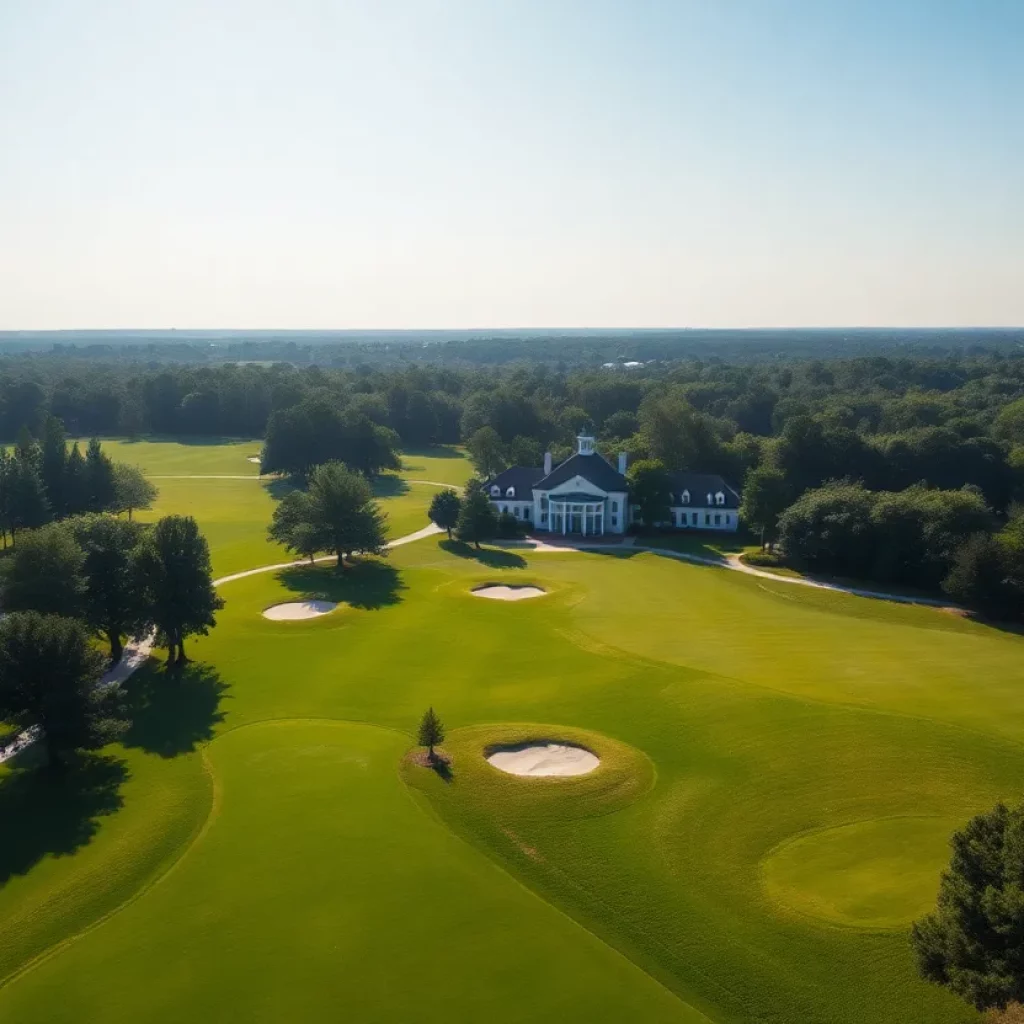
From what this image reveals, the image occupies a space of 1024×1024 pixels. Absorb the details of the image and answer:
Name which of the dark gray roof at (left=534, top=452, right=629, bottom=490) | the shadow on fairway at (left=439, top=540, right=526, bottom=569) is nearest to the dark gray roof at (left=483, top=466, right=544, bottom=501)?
the dark gray roof at (left=534, top=452, right=629, bottom=490)

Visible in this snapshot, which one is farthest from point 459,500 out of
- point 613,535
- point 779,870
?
point 779,870

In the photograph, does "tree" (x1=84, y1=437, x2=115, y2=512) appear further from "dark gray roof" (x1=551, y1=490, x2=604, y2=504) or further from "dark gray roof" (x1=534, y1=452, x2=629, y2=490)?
"dark gray roof" (x1=551, y1=490, x2=604, y2=504)

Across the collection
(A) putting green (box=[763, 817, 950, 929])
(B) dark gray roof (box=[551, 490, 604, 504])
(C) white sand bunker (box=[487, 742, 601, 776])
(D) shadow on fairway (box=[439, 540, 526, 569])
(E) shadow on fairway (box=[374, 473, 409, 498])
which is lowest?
(D) shadow on fairway (box=[439, 540, 526, 569])

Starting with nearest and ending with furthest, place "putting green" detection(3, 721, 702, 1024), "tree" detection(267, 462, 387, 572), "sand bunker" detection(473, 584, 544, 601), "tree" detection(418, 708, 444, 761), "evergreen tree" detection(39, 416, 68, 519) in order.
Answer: "putting green" detection(3, 721, 702, 1024) → "tree" detection(418, 708, 444, 761) → "sand bunker" detection(473, 584, 544, 601) → "tree" detection(267, 462, 387, 572) → "evergreen tree" detection(39, 416, 68, 519)

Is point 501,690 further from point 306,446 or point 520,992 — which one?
point 306,446

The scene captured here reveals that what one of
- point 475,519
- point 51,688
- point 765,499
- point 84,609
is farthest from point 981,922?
point 475,519

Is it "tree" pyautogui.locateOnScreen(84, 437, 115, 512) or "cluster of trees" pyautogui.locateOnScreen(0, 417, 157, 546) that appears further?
"tree" pyautogui.locateOnScreen(84, 437, 115, 512)

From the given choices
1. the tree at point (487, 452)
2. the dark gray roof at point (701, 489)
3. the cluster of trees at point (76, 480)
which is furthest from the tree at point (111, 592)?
the tree at point (487, 452)

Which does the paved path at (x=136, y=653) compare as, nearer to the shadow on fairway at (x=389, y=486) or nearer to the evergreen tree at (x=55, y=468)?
the shadow on fairway at (x=389, y=486)
